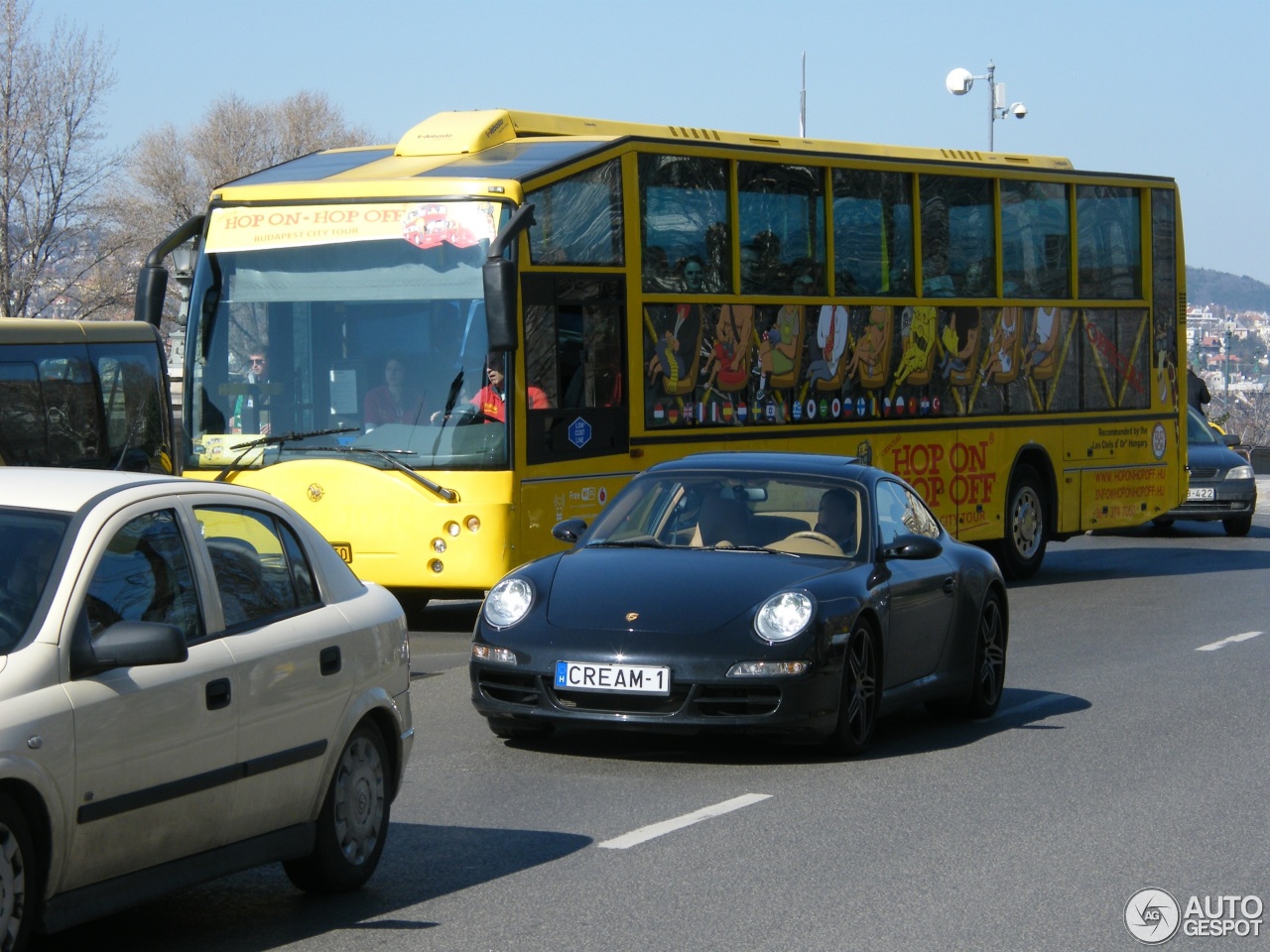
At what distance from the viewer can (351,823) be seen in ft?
21.8

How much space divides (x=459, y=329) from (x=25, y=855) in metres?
9.51

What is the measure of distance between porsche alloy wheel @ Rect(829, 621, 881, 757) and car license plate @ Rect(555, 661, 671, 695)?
3.01 ft

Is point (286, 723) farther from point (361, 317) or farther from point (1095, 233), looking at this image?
point (1095, 233)

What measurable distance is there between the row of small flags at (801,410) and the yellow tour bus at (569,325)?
25mm

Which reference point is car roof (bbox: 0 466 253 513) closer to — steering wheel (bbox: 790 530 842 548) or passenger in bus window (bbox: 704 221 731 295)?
steering wheel (bbox: 790 530 842 548)

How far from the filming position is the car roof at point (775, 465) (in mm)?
10539

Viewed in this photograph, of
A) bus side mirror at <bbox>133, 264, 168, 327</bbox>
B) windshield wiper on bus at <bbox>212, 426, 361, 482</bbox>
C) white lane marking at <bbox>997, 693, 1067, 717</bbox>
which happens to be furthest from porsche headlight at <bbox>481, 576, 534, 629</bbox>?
bus side mirror at <bbox>133, 264, 168, 327</bbox>

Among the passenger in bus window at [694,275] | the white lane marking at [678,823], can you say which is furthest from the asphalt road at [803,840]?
the passenger in bus window at [694,275]

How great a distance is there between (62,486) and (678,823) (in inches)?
121

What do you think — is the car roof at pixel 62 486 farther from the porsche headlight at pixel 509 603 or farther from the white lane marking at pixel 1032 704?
the white lane marking at pixel 1032 704

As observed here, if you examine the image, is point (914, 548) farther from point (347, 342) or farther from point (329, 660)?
point (347, 342)

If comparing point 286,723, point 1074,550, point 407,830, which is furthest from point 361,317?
point 1074,550

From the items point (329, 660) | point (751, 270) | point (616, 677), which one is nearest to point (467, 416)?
point (751, 270)

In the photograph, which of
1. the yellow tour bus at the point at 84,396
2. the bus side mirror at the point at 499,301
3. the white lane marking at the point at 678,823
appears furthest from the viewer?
the yellow tour bus at the point at 84,396
